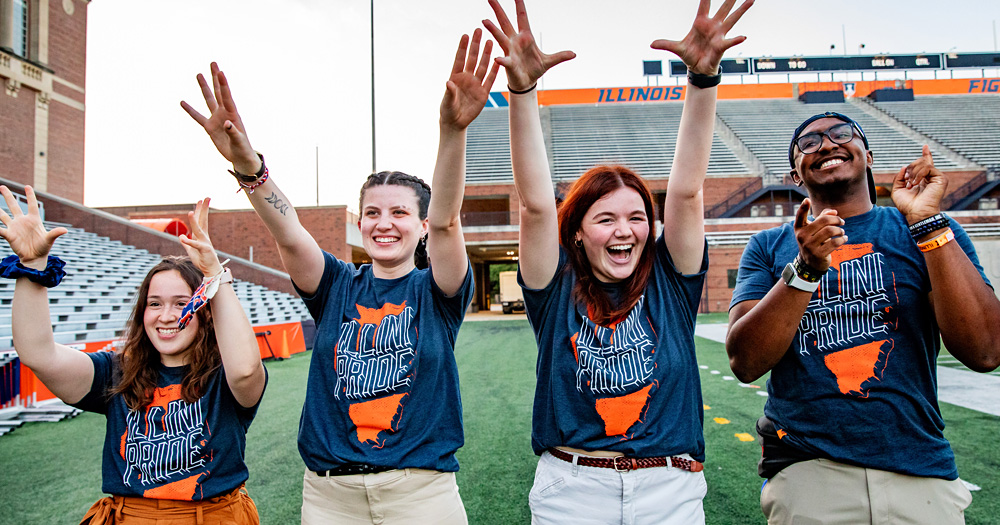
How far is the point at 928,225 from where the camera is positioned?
1.48 m

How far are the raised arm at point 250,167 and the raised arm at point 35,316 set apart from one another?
25.9 inches

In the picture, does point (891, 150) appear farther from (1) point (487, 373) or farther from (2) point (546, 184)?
(2) point (546, 184)

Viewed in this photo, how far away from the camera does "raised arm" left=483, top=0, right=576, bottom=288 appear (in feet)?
4.62

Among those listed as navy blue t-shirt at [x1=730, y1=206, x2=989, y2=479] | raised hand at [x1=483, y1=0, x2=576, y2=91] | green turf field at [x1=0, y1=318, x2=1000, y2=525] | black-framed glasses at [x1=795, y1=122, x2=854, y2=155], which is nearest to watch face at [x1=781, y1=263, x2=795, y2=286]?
navy blue t-shirt at [x1=730, y1=206, x2=989, y2=479]

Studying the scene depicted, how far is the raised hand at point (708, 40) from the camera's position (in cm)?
142

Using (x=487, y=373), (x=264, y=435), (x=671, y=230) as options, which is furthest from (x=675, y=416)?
(x=487, y=373)

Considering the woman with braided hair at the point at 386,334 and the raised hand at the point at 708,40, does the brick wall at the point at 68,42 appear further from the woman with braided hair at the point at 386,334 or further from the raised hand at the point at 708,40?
the raised hand at the point at 708,40

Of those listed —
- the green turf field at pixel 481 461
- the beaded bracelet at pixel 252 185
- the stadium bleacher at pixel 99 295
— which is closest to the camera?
the beaded bracelet at pixel 252 185

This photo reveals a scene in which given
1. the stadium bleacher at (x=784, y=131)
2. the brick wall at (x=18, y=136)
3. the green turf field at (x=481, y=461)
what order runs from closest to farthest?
1. the green turf field at (x=481, y=461)
2. the brick wall at (x=18, y=136)
3. the stadium bleacher at (x=784, y=131)

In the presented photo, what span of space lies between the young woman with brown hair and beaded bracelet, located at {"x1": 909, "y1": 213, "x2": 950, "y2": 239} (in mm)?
2142

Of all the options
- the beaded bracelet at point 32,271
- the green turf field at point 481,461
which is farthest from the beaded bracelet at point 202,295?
the green turf field at point 481,461

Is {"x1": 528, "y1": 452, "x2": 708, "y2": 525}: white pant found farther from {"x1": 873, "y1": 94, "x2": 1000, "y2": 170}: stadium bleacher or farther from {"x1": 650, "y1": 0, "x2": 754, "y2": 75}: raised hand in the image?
{"x1": 873, "y1": 94, "x2": 1000, "y2": 170}: stadium bleacher

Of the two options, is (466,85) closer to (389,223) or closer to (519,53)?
(519,53)

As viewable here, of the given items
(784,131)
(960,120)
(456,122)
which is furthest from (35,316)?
(960,120)
